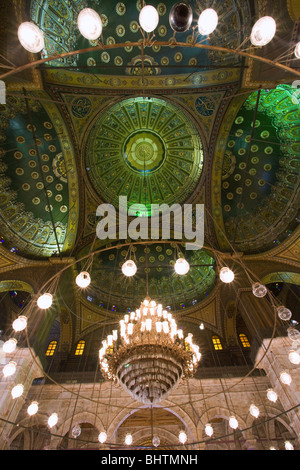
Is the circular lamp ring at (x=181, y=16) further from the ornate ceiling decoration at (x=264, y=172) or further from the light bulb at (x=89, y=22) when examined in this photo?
the ornate ceiling decoration at (x=264, y=172)

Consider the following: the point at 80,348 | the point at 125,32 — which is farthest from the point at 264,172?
the point at 80,348

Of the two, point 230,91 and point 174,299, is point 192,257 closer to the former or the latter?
point 174,299

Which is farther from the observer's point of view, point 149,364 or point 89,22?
point 149,364

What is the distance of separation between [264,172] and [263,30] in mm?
7920

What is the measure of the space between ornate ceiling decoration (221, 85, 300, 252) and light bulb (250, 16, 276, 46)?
5.58 m

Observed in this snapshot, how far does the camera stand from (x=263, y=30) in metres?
2.58

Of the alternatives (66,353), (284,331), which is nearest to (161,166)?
(284,331)

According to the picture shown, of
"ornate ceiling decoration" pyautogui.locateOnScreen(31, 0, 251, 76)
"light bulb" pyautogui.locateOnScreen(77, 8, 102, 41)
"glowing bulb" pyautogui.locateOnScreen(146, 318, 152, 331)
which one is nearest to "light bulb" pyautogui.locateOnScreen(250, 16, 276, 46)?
"light bulb" pyautogui.locateOnScreen(77, 8, 102, 41)

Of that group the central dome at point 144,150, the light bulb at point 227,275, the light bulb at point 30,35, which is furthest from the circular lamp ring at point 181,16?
the central dome at point 144,150

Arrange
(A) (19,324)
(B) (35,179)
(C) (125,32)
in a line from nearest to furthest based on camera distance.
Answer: (A) (19,324) → (C) (125,32) → (B) (35,179)

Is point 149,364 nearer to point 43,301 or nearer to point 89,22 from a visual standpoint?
point 43,301

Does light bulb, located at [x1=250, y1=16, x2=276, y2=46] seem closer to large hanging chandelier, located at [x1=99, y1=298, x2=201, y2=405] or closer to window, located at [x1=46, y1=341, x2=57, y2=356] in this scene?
large hanging chandelier, located at [x1=99, y1=298, x2=201, y2=405]

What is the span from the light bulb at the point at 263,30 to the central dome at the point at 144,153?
281 inches

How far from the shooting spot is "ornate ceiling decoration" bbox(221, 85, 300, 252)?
829 cm
